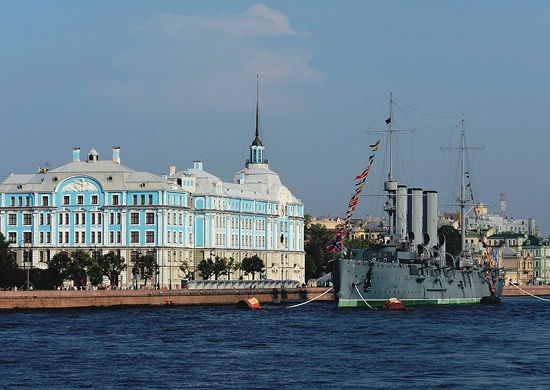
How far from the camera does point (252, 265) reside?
Result: 131 metres

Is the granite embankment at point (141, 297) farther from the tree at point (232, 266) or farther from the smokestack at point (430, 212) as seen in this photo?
the tree at point (232, 266)

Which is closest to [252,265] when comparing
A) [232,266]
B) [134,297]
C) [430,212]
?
[232,266]

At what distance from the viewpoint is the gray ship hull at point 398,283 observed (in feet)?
305

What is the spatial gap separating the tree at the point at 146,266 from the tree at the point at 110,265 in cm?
137

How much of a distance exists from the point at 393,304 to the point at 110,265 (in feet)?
105

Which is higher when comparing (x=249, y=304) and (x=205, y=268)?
(x=205, y=268)

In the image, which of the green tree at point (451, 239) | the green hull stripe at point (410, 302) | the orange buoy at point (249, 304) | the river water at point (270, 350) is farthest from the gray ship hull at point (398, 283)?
the green tree at point (451, 239)

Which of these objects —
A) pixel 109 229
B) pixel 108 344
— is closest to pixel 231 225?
pixel 109 229

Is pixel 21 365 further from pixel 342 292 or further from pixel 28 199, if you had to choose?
pixel 28 199

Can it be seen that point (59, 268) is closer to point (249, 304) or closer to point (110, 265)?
point (110, 265)

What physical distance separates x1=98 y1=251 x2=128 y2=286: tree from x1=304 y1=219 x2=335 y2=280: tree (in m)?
45.3

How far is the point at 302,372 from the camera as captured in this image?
51.3 metres

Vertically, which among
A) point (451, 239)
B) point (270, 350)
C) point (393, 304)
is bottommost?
point (393, 304)

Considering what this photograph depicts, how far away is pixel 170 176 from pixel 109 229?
43.2 feet
